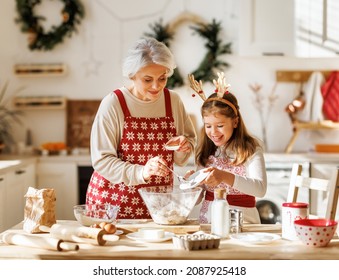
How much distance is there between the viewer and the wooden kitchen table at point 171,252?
179 centimetres

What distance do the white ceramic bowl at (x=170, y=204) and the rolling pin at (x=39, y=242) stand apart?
41 centimetres

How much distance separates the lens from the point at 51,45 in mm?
4871

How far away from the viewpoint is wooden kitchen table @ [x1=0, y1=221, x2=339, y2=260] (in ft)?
5.88

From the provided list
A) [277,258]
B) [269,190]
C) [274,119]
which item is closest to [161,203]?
[277,258]

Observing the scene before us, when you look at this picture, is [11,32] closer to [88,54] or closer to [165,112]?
[88,54]

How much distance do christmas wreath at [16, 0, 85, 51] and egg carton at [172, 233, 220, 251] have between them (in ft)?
10.8

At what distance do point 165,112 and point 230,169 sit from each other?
40 cm

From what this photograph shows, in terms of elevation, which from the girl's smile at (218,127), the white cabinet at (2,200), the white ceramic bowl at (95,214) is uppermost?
the girl's smile at (218,127)

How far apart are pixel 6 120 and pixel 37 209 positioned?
2966 millimetres

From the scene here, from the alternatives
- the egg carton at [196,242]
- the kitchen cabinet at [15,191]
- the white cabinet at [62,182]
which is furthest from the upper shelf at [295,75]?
the egg carton at [196,242]

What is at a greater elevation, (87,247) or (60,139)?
(60,139)

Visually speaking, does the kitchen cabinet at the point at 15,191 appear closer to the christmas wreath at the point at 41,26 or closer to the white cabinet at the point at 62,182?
the white cabinet at the point at 62,182

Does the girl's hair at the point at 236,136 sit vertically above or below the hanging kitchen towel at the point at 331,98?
below

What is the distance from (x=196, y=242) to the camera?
1.85 metres
